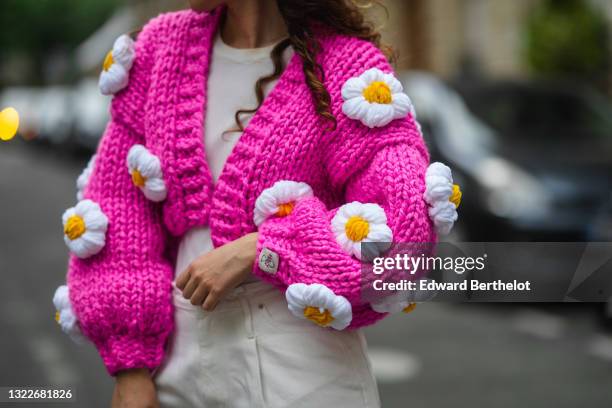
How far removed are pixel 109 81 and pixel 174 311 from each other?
53 cm

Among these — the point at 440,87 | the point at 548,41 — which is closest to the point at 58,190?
the point at 548,41

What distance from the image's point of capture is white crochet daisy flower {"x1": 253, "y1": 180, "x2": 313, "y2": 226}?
6.76 feet

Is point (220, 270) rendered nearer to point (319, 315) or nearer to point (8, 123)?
point (319, 315)

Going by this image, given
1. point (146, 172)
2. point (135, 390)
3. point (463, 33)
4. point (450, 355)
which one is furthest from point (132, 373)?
point (463, 33)

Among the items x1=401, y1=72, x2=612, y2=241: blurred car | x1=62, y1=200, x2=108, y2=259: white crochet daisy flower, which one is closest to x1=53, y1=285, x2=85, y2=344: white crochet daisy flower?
x1=62, y1=200, x2=108, y2=259: white crochet daisy flower

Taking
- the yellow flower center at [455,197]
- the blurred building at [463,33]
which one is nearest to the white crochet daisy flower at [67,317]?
the yellow flower center at [455,197]

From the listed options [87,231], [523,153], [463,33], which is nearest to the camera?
[87,231]

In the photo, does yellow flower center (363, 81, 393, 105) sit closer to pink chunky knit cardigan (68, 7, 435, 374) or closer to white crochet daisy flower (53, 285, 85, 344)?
pink chunky knit cardigan (68, 7, 435, 374)

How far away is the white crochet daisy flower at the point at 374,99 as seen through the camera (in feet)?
6.67

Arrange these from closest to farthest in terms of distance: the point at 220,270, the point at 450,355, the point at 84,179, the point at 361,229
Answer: the point at 361,229 < the point at 220,270 < the point at 84,179 < the point at 450,355

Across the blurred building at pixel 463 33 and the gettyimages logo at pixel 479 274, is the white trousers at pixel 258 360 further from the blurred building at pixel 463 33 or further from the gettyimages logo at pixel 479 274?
the blurred building at pixel 463 33

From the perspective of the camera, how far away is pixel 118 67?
2.23 m

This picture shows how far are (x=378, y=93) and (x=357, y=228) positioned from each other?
286 mm

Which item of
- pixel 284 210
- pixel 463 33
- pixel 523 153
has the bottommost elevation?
pixel 463 33
